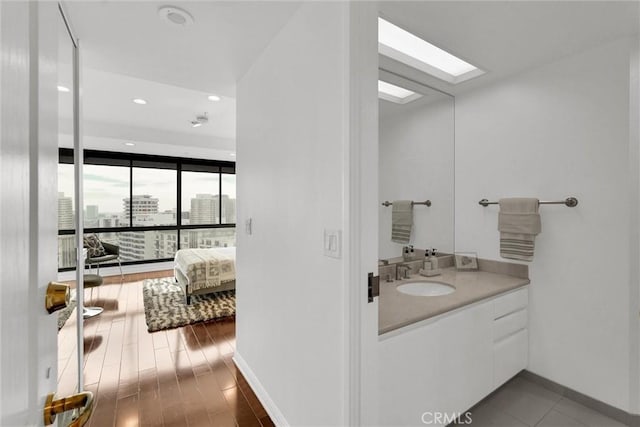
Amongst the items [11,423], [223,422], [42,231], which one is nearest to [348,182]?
[42,231]

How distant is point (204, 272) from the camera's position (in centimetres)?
404

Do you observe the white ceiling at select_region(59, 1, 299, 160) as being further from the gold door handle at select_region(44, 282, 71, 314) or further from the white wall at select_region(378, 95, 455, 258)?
the white wall at select_region(378, 95, 455, 258)

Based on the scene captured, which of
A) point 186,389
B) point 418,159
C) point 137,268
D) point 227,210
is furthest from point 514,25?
point 137,268

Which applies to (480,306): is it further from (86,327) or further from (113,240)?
(113,240)

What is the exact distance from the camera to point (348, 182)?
1.15 m

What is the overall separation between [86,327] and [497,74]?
186 inches

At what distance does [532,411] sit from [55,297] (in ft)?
8.59

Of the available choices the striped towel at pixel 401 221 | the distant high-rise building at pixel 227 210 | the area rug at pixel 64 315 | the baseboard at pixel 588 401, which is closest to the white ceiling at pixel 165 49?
the area rug at pixel 64 315

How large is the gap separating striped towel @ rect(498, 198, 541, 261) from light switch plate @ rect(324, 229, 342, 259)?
174 cm

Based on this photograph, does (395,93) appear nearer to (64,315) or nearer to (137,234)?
(64,315)

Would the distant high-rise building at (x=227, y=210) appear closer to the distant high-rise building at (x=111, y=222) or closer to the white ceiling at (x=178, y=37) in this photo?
the distant high-rise building at (x=111, y=222)

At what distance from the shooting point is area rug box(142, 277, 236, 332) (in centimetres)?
341

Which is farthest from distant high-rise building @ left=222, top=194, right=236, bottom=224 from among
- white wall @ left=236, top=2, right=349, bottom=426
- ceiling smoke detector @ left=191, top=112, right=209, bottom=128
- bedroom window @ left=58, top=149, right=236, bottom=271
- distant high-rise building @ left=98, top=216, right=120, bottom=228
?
white wall @ left=236, top=2, right=349, bottom=426

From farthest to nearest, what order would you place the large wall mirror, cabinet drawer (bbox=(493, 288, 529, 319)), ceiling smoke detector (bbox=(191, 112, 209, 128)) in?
ceiling smoke detector (bbox=(191, 112, 209, 128)), the large wall mirror, cabinet drawer (bbox=(493, 288, 529, 319))
